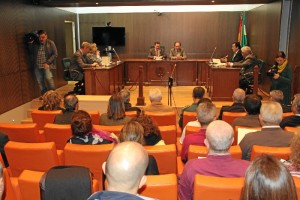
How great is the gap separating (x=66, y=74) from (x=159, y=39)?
4590 millimetres

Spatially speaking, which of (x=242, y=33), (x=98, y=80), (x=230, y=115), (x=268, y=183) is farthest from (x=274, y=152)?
(x=242, y=33)

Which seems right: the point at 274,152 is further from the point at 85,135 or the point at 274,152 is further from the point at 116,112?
the point at 116,112

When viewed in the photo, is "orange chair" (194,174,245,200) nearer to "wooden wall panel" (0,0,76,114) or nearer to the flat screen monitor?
"wooden wall panel" (0,0,76,114)

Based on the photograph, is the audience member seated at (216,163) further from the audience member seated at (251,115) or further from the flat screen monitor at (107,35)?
the flat screen monitor at (107,35)

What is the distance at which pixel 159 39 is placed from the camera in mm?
11836

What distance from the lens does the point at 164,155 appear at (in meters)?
2.68

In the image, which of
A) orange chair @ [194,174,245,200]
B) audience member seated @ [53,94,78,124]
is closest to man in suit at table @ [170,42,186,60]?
audience member seated @ [53,94,78,124]

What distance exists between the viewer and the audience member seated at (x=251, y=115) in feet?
11.9

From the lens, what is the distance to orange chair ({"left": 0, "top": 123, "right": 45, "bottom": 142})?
3.54 metres

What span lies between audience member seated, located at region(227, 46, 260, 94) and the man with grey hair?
4.56m

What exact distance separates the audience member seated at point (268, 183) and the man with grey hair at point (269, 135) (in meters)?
1.50

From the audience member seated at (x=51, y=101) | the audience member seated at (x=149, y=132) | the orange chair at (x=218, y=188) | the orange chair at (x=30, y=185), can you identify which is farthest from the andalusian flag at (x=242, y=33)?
the orange chair at (x=30, y=185)

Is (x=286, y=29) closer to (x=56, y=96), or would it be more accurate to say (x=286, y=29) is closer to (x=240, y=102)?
(x=240, y=102)

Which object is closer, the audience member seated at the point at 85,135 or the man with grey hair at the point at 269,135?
the man with grey hair at the point at 269,135
